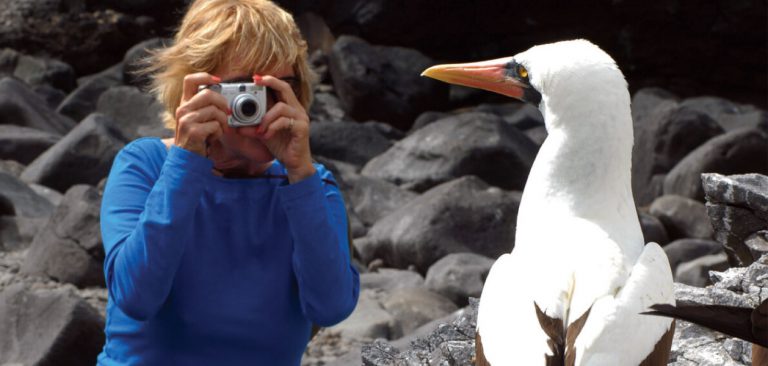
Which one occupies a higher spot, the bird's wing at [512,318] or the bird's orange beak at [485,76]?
the bird's orange beak at [485,76]

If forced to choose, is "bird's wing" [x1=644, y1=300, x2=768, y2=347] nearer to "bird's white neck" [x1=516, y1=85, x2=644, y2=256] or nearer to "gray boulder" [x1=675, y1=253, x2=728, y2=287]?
"bird's white neck" [x1=516, y1=85, x2=644, y2=256]

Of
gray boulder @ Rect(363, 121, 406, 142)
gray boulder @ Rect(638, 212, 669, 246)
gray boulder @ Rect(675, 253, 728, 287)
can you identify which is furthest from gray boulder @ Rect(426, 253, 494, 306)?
gray boulder @ Rect(363, 121, 406, 142)

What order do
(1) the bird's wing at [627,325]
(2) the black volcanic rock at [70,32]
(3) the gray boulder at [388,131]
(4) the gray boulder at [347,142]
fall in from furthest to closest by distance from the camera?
(2) the black volcanic rock at [70,32]
(3) the gray boulder at [388,131]
(4) the gray boulder at [347,142]
(1) the bird's wing at [627,325]

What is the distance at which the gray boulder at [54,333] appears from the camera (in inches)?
210

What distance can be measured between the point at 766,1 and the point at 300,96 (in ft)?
44.9

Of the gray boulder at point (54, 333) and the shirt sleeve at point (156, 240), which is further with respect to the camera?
the gray boulder at point (54, 333)

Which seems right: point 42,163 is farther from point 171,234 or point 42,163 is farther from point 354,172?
point 171,234

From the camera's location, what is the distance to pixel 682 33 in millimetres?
15906

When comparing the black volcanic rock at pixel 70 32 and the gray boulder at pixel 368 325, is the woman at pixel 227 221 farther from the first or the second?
the black volcanic rock at pixel 70 32

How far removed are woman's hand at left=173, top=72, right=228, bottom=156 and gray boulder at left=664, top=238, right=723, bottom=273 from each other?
22.8 feet

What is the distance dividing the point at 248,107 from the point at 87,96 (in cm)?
1212

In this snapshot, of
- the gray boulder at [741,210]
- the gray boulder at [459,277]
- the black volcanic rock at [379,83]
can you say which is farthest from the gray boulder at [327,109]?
the gray boulder at [741,210]

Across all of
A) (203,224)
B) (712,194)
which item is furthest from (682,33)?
(203,224)

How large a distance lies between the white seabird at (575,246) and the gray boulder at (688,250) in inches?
258
